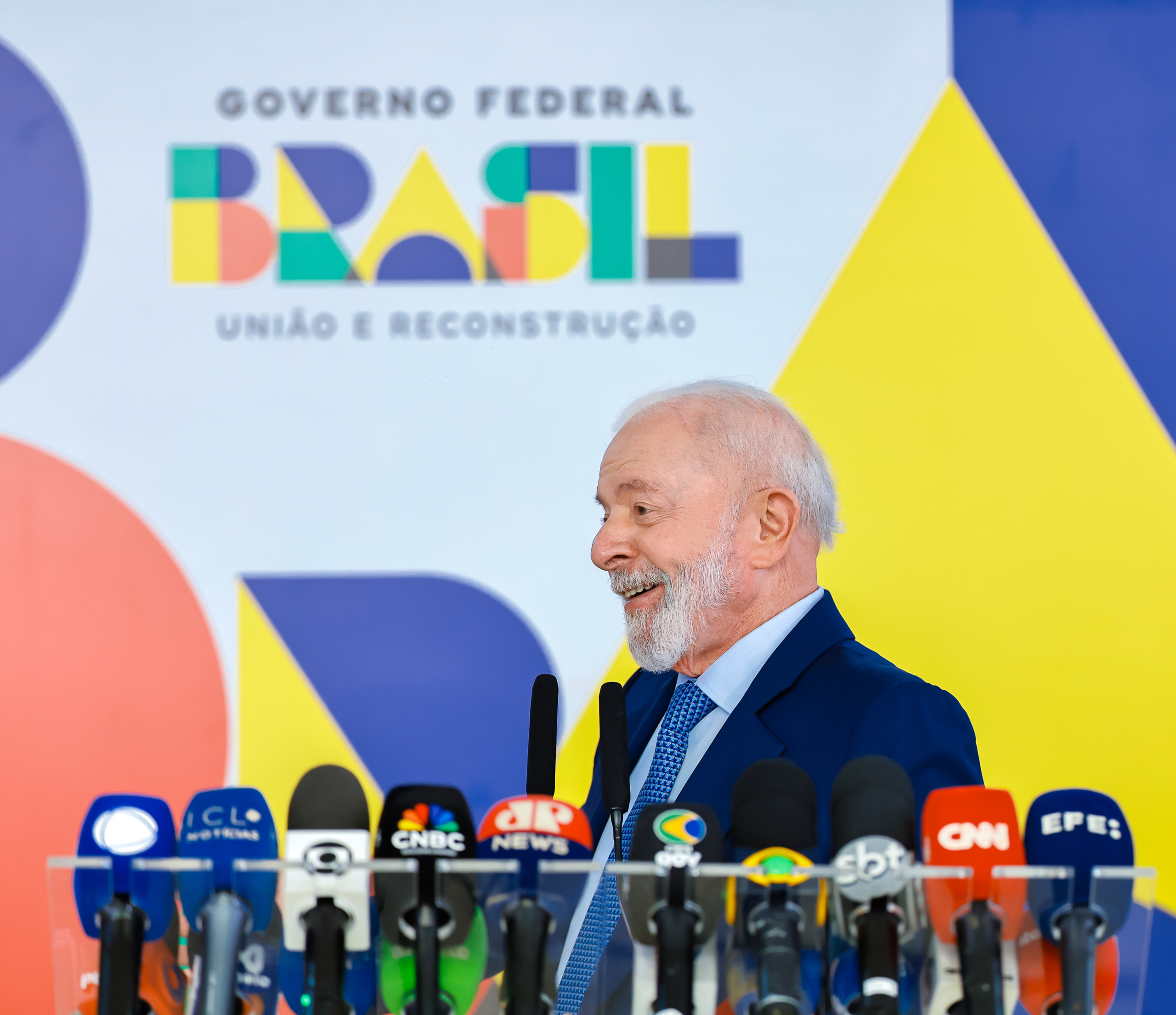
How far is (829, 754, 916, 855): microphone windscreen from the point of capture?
3.18 feet

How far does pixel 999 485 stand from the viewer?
2533 millimetres

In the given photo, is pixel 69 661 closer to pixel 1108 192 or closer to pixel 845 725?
pixel 845 725

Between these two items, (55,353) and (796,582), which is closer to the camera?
(796,582)

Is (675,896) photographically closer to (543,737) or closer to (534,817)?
(534,817)

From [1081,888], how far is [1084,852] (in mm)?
27

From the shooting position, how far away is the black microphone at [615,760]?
4.49ft


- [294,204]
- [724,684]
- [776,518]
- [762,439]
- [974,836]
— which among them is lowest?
→ [974,836]

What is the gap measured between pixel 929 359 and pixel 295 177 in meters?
1.35

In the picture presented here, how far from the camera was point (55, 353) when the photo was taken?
2.59 meters

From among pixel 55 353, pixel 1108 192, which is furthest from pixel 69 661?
pixel 1108 192

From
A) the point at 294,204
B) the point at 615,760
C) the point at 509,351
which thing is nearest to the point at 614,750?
the point at 615,760

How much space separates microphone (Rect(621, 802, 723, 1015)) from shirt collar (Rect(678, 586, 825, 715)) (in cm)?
70

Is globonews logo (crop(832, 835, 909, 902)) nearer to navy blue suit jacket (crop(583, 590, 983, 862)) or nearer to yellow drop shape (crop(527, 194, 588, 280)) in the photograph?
navy blue suit jacket (crop(583, 590, 983, 862))

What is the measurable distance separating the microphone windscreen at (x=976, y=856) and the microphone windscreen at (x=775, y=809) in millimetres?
96
